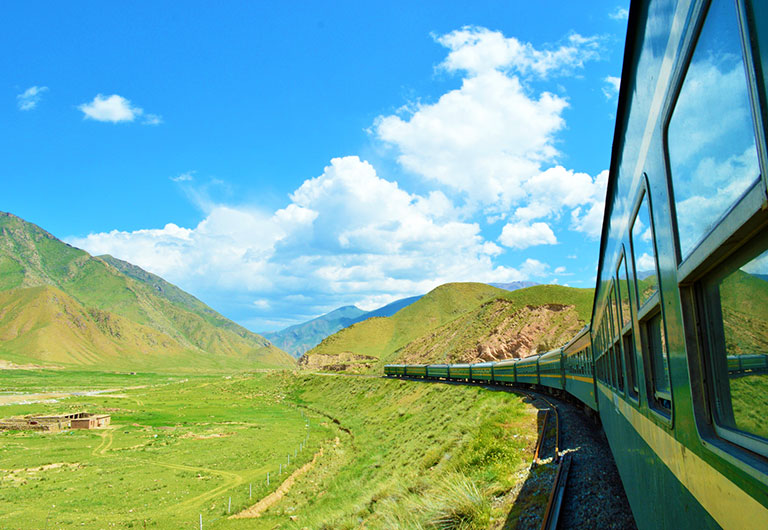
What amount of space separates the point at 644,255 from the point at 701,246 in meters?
1.81

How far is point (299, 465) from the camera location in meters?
30.6

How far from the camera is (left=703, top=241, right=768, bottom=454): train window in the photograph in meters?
1.81

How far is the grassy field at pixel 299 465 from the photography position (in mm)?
13562

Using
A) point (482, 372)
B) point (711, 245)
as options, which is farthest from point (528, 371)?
point (711, 245)

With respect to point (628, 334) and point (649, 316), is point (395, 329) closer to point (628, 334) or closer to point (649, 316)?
point (628, 334)

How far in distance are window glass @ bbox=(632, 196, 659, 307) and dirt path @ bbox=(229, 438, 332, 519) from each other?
22024 mm

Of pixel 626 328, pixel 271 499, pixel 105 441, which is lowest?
pixel 105 441

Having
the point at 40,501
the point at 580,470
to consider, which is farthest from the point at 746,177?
the point at 40,501

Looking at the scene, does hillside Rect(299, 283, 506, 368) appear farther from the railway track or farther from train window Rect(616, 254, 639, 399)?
train window Rect(616, 254, 639, 399)

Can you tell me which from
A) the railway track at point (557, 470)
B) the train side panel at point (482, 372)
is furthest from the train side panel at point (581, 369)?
the train side panel at point (482, 372)

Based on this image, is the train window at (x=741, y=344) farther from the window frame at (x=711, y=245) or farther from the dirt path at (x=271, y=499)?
the dirt path at (x=271, y=499)

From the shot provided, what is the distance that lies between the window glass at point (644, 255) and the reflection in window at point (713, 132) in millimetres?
984

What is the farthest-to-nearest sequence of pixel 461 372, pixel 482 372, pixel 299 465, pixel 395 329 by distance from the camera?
1. pixel 395 329
2. pixel 461 372
3. pixel 482 372
4. pixel 299 465

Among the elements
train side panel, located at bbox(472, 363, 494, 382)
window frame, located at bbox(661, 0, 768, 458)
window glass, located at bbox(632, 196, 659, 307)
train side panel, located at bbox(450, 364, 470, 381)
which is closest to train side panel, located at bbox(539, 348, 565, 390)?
train side panel, located at bbox(472, 363, 494, 382)
